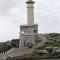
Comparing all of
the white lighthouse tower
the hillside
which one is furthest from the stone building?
the hillside

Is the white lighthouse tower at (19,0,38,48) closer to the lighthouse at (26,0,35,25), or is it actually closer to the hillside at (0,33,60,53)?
the lighthouse at (26,0,35,25)

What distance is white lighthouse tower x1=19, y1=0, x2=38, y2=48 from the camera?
74656 mm

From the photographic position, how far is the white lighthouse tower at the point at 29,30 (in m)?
74.7

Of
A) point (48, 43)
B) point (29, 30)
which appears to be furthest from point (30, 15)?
point (48, 43)

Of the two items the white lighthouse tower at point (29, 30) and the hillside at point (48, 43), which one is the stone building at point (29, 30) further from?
the hillside at point (48, 43)

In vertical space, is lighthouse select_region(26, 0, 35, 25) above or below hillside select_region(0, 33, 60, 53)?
above

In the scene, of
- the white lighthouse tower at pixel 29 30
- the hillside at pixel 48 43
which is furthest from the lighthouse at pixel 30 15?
the hillside at pixel 48 43

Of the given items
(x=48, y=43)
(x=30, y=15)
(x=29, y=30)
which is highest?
(x=30, y=15)

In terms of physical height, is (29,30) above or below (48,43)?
above

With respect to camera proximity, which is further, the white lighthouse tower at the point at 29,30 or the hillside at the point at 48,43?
the hillside at the point at 48,43

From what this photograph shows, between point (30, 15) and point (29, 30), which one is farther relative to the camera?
point (29, 30)

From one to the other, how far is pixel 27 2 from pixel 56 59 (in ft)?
83.8

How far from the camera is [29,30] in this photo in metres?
75.8

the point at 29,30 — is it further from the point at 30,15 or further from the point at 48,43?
the point at 48,43
